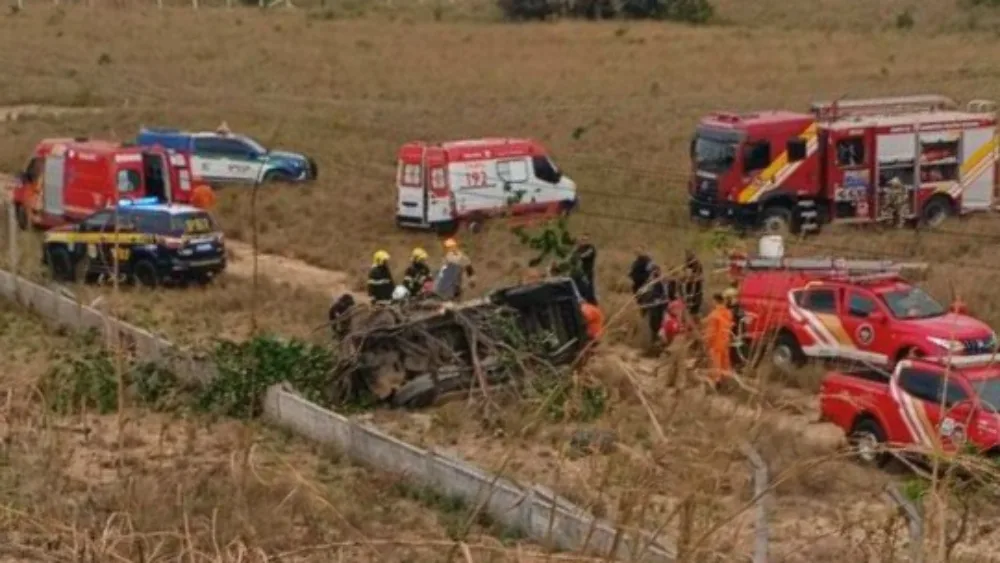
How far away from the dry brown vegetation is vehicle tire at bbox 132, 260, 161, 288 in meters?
0.64

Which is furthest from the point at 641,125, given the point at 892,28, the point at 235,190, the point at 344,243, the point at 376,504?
the point at 376,504

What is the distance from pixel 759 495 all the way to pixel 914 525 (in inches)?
27.5

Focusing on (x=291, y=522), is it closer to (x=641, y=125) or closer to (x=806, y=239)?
(x=806, y=239)

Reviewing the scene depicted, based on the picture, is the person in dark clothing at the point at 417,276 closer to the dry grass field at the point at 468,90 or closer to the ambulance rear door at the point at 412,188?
the dry grass field at the point at 468,90

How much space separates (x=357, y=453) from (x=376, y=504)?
2046 mm

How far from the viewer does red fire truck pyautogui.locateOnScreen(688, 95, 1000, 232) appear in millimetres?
30562

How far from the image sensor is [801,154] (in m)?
30.7

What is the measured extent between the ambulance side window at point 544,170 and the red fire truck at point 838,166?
8.74 feet

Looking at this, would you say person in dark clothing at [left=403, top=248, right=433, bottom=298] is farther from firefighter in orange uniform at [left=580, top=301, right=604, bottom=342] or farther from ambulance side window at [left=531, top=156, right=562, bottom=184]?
ambulance side window at [left=531, top=156, right=562, bottom=184]

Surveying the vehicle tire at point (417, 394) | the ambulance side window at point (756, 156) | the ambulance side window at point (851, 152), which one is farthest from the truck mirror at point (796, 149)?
the vehicle tire at point (417, 394)

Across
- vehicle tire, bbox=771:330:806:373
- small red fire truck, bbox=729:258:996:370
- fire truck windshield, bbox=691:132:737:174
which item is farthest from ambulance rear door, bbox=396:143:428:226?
vehicle tire, bbox=771:330:806:373

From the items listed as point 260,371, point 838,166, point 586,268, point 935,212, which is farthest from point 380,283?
point 935,212

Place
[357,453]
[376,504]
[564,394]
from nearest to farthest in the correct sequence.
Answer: [564,394], [376,504], [357,453]

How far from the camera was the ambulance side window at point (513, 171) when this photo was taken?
1244 inches
